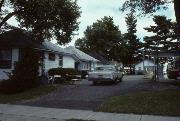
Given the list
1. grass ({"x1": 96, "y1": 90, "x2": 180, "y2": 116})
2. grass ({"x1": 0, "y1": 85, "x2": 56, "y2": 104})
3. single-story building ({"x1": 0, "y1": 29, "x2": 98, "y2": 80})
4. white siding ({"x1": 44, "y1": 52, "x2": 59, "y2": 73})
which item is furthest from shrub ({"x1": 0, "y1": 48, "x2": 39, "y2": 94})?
grass ({"x1": 96, "y1": 90, "x2": 180, "y2": 116})

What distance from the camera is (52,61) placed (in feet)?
104

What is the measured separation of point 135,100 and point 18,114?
571 centimetres

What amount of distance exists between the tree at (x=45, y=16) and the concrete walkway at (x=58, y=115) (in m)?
11.4

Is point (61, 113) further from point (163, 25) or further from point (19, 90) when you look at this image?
point (163, 25)

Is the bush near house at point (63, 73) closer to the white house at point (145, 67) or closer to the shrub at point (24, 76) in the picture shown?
the shrub at point (24, 76)

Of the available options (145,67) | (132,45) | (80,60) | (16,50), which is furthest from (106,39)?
(16,50)

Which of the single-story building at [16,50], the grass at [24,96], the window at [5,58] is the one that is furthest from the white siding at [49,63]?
the grass at [24,96]

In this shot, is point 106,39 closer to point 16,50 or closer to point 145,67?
point 145,67

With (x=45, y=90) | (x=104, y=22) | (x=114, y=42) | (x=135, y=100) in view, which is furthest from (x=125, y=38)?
(x=135, y=100)

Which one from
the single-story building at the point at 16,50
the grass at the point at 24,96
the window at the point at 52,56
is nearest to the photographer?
the grass at the point at 24,96

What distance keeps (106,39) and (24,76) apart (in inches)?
2480

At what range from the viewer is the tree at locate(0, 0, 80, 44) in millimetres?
23391

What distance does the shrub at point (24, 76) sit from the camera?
791 inches

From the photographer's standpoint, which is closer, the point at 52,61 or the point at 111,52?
the point at 52,61
